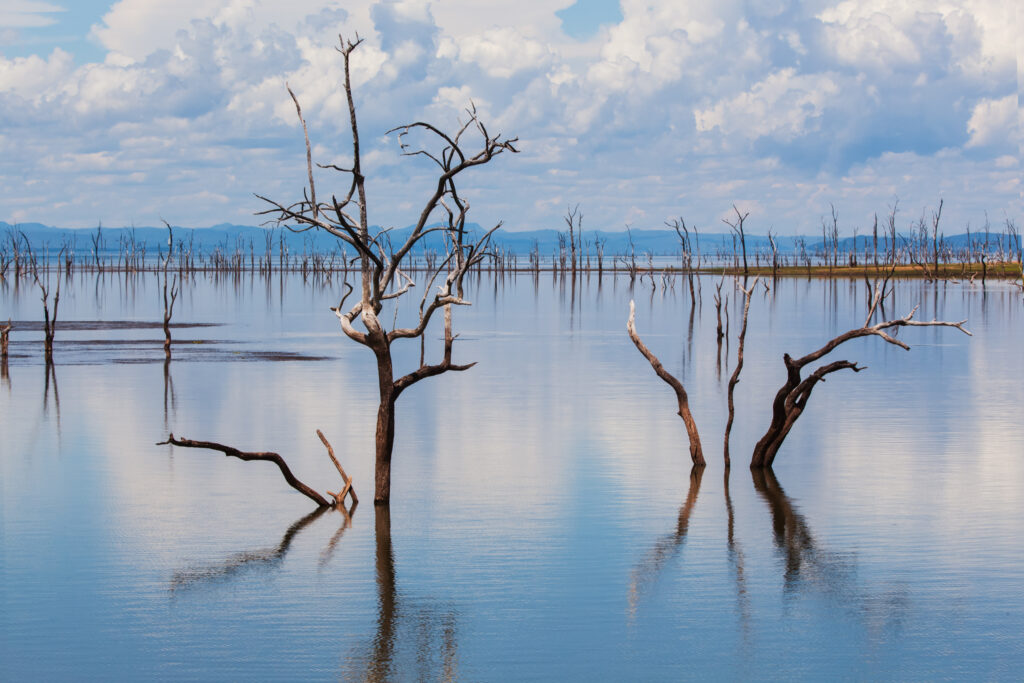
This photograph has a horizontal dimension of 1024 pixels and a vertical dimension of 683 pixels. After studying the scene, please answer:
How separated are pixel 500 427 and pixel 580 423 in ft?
4.86

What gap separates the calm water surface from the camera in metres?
9.63

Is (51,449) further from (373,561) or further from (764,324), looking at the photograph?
(764,324)

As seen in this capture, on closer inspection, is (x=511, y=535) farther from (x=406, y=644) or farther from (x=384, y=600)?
(x=406, y=644)

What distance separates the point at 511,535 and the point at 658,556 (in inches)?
68.0

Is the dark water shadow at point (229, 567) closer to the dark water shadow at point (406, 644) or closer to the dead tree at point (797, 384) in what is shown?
the dark water shadow at point (406, 644)

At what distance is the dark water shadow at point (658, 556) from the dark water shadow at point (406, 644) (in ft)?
5.71

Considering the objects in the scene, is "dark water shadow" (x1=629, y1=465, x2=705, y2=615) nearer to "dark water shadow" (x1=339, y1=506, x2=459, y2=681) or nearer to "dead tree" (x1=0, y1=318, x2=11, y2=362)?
"dark water shadow" (x1=339, y1=506, x2=459, y2=681)

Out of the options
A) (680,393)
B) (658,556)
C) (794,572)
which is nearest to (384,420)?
(658,556)

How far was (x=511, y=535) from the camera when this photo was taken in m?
13.4

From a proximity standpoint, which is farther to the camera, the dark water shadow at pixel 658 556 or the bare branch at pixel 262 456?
the bare branch at pixel 262 456

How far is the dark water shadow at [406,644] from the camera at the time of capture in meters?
9.16

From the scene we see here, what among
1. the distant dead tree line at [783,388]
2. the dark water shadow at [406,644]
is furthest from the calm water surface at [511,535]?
the distant dead tree line at [783,388]

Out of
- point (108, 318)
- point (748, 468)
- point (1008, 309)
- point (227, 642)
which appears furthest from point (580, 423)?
point (1008, 309)

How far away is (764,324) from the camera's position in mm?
50844
